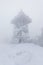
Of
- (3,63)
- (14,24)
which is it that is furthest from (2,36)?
(3,63)

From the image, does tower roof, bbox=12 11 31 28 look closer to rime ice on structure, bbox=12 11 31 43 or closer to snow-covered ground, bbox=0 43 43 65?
rime ice on structure, bbox=12 11 31 43

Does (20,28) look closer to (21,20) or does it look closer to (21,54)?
(21,20)

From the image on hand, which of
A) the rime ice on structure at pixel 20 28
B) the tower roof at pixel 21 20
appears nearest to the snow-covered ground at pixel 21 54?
the rime ice on structure at pixel 20 28

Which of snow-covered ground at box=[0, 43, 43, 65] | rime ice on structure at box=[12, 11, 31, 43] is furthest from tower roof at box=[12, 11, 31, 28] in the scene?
snow-covered ground at box=[0, 43, 43, 65]

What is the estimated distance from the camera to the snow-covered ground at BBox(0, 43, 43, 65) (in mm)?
1190

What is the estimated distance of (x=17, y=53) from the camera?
4.04ft

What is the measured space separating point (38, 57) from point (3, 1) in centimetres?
78

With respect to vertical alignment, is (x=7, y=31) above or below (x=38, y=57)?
above

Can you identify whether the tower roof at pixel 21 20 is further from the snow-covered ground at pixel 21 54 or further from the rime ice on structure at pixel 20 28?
the snow-covered ground at pixel 21 54

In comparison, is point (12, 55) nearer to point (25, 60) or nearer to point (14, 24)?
point (25, 60)

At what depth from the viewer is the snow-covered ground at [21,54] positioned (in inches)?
46.8

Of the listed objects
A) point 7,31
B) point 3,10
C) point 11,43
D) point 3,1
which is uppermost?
point 3,1

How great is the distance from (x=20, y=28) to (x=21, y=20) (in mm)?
99

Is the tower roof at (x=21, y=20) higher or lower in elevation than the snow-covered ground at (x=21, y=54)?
higher
